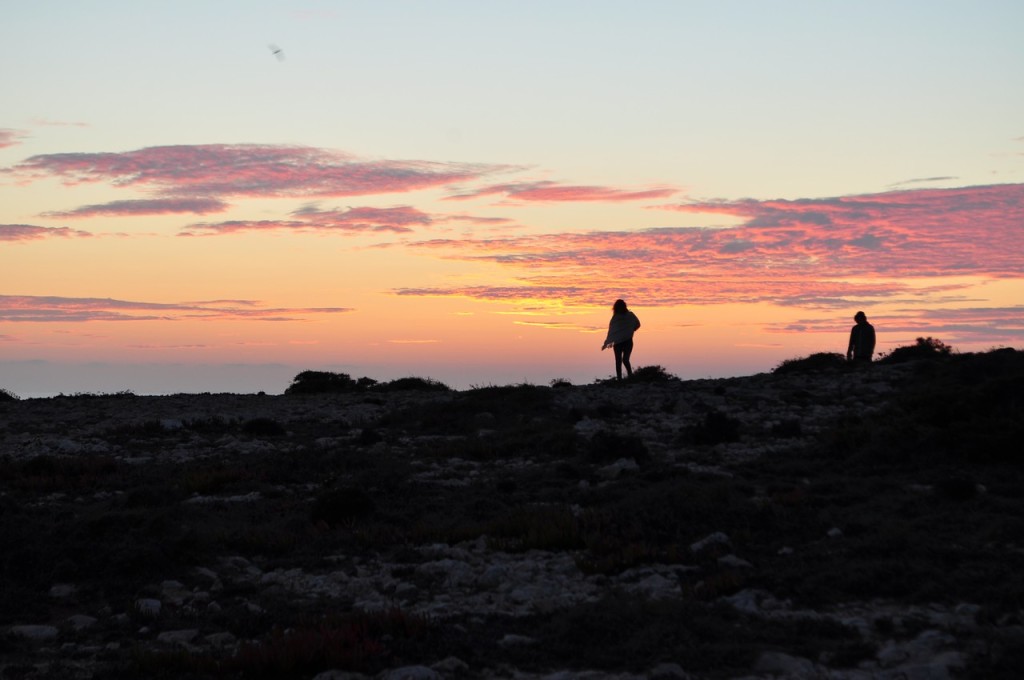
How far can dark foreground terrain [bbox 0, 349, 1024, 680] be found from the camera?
807cm

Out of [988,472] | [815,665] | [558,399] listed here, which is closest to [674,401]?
[558,399]

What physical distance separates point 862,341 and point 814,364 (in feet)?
6.55

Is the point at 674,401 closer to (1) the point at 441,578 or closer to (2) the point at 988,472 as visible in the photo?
(2) the point at 988,472

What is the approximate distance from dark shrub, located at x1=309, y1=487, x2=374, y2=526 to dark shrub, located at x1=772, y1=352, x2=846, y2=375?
19.3m

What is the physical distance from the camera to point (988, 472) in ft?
47.2

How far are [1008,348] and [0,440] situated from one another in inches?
994

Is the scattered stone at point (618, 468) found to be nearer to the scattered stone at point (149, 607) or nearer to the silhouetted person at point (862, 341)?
the scattered stone at point (149, 607)

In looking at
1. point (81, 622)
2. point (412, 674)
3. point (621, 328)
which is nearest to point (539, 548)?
point (412, 674)

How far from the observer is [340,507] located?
13.9m

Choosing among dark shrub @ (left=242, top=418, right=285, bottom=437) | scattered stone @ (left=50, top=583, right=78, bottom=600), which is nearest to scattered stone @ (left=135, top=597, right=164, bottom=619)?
scattered stone @ (left=50, top=583, right=78, bottom=600)

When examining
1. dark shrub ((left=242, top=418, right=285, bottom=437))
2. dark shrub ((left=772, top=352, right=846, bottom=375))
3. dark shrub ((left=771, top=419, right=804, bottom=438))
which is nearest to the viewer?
dark shrub ((left=771, top=419, right=804, bottom=438))

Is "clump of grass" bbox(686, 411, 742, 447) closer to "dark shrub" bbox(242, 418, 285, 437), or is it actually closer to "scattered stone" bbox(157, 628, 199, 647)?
"dark shrub" bbox(242, 418, 285, 437)

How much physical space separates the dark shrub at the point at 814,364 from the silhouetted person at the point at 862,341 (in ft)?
1.74

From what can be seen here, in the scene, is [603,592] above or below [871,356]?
below
